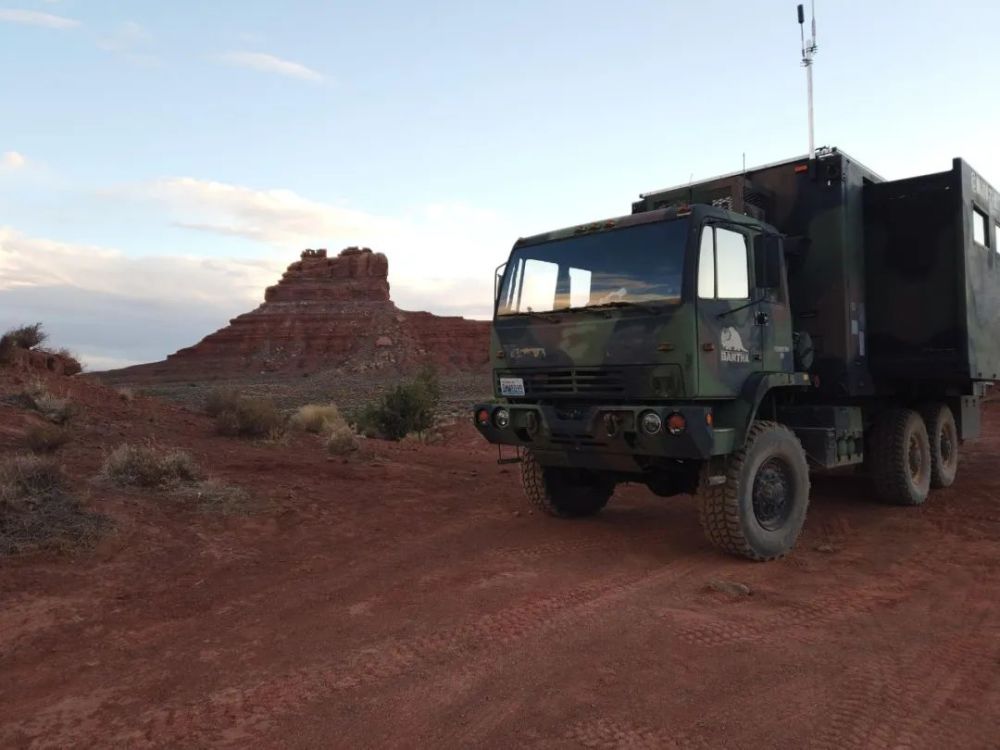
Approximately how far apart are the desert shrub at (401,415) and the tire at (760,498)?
567 inches

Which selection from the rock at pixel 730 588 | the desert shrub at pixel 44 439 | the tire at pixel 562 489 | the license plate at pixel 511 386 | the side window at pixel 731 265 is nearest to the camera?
the rock at pixel 730 588

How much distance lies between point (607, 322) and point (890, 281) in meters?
4.34

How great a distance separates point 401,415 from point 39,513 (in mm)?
14166

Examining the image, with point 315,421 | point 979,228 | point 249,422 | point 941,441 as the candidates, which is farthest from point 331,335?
point 979,228

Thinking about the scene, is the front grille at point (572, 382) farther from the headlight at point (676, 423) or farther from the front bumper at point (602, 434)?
the headlight at point (676, 423)

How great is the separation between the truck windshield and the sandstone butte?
7086 cm

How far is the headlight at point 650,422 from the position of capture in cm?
607

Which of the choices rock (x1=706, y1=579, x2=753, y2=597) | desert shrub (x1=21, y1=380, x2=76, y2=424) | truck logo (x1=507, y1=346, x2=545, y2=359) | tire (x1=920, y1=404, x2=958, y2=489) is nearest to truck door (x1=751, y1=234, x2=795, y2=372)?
truck logo (x1=507, y1=346, x2=545, y2=359)

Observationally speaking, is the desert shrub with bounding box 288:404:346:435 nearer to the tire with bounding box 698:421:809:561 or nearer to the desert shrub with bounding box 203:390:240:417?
the desert shrub with bounding box 203:390:240:417

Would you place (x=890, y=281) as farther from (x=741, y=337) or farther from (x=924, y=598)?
(x=924, y=598)

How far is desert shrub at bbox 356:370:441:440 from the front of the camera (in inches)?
814

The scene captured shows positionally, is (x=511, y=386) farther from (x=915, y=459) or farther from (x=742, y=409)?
(x=915, y=459)

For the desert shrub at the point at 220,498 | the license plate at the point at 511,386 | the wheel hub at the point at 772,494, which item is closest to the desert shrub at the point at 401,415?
the desert shrub at the point at 220,498

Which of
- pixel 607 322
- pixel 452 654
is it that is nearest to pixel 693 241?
pixel 607 322
